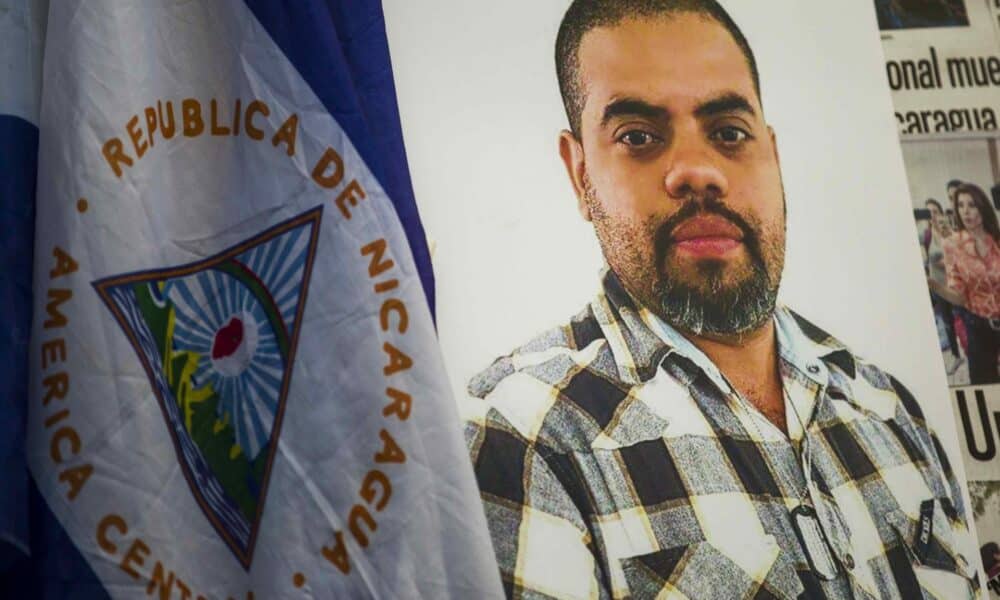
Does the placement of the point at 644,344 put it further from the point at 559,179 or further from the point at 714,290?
the point at 559,179

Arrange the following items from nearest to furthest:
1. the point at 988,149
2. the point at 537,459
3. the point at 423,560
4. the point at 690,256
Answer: the point at 423,560, the point at 537,459, the point at 690,256, the point at 988,149

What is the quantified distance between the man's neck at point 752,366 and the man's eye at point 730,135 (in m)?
0.26

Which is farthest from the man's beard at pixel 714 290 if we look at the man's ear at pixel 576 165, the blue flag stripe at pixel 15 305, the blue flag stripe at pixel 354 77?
the blue flag stripe at pixel 15 305

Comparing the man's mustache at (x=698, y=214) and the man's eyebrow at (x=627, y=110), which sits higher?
the man's eyebrow at (x=627, y=110)

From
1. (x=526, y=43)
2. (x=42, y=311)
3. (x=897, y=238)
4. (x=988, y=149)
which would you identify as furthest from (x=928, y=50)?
(x=42, y=311)

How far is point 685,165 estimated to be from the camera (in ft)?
3.86

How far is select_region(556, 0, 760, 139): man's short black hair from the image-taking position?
3.92 feet

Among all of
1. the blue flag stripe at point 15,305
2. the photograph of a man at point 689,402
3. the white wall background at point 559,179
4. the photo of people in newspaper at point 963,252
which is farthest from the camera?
the photo of people in newspaper at point 963,252

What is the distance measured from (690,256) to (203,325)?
2.00 feet

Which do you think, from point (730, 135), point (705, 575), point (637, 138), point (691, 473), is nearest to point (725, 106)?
point (730, 135)

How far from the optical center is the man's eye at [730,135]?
3.94ft

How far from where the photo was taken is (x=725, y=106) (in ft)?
4.00

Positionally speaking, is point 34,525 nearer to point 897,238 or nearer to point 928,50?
point 897,238

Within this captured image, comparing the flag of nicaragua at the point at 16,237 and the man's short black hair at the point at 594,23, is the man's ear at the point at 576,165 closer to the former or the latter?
the man's short black hair at the point at 594,23
